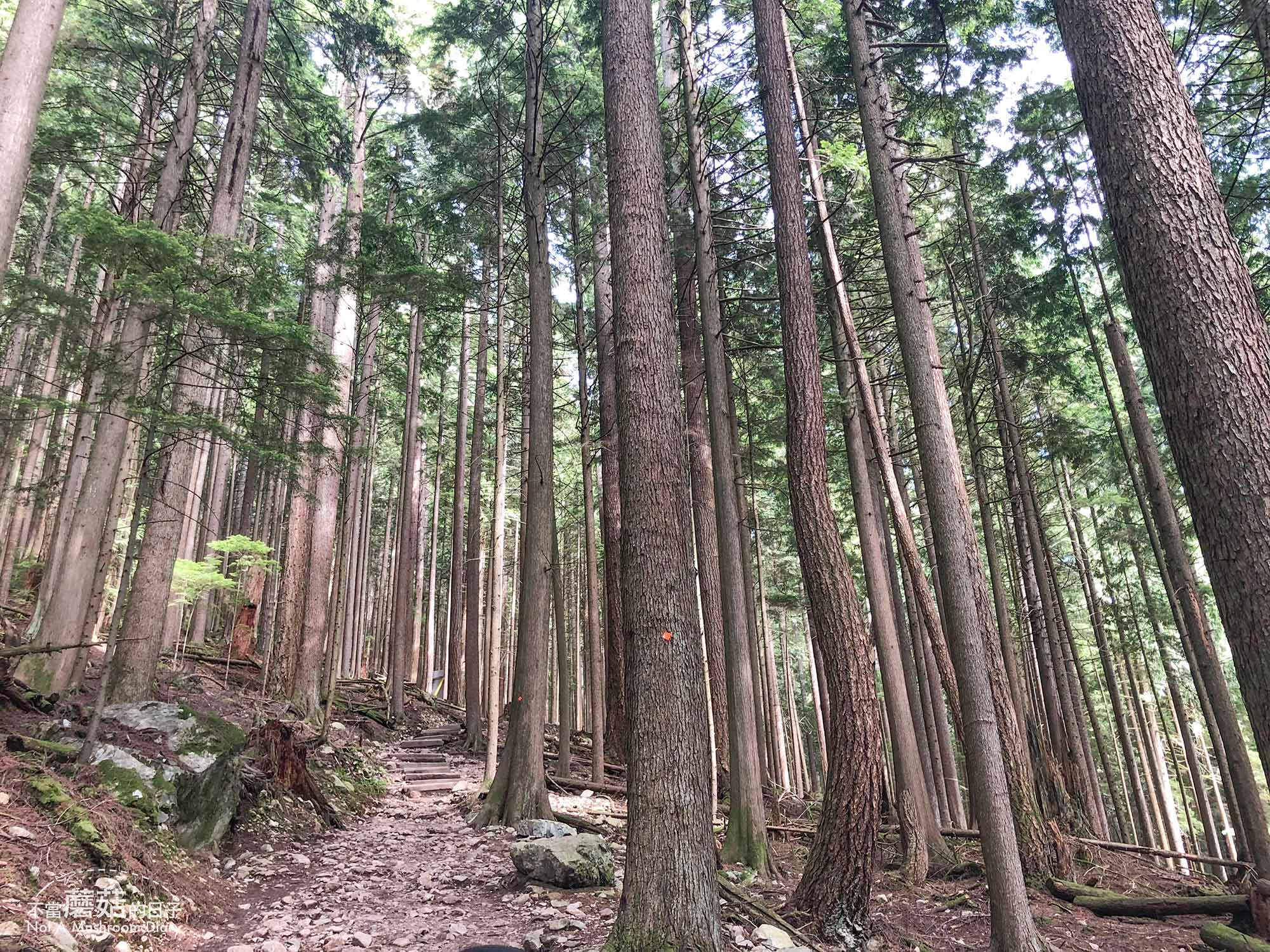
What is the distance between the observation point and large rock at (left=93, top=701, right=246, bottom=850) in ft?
17.6

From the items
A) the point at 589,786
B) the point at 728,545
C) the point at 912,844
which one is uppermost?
the point at 728,545

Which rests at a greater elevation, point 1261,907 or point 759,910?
point 759,910

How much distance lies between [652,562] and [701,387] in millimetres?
7258

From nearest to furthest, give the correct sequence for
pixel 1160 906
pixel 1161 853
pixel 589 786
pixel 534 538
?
1. pixel 1160 906
2. pixel 1161 853
3. pixel 534 538
4. pixel 589 786

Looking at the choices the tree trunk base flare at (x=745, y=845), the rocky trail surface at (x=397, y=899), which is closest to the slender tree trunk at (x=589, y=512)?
the rocky trail surface at (x=397, y=899)

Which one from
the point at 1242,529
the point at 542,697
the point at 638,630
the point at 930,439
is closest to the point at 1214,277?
the point at 1242,529

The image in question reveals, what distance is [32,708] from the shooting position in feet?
19.8

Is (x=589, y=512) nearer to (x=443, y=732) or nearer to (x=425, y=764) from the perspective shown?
(x=425, y=764)

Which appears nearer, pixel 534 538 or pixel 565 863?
pixel 565 863

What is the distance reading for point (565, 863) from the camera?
5.82 m

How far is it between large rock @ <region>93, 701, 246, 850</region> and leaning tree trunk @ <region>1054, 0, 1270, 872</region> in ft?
24.0

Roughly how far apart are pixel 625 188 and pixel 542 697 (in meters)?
6.27

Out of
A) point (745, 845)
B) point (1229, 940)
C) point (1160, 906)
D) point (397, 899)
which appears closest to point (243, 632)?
point (397, 899)

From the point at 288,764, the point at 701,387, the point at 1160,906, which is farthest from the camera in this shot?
the point at 701,387
